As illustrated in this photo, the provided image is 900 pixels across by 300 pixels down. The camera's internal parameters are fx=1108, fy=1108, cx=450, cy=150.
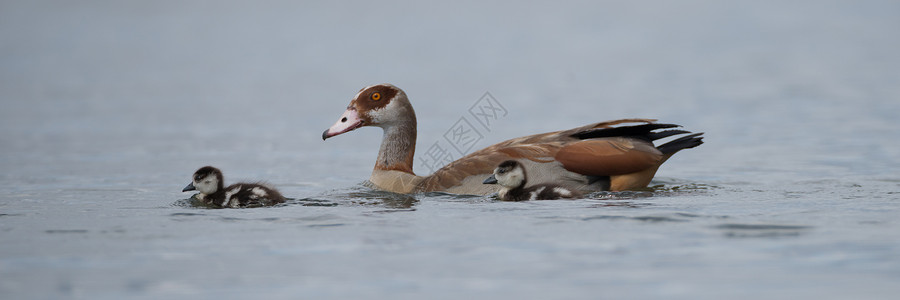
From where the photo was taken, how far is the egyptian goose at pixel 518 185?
929cm

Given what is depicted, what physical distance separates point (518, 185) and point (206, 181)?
2.67 metres

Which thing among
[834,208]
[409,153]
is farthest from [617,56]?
[834,208]

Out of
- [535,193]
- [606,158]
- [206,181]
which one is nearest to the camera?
[535,193]

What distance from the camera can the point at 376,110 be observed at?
1099 cm

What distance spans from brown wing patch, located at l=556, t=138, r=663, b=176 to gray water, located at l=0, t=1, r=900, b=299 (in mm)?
276

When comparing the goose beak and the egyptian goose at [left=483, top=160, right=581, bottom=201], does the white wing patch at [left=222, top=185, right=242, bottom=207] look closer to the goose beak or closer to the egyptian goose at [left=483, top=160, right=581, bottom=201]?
the goose beak

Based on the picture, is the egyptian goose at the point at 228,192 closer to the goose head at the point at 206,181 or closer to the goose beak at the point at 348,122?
the goose head at the point at 206,181

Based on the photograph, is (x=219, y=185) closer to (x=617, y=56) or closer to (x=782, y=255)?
(x=782, y=255)

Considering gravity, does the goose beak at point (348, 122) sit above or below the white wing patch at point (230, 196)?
above

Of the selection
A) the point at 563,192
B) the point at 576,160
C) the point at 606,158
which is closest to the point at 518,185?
the point at 563,192

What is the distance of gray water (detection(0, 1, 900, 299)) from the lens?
6.23m

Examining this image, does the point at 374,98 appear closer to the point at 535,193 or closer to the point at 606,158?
the point at 535,193

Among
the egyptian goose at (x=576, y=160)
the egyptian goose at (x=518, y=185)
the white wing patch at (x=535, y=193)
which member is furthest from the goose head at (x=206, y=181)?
the white wing patch at (x=535, y=193)

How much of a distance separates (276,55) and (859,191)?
1198 inches
